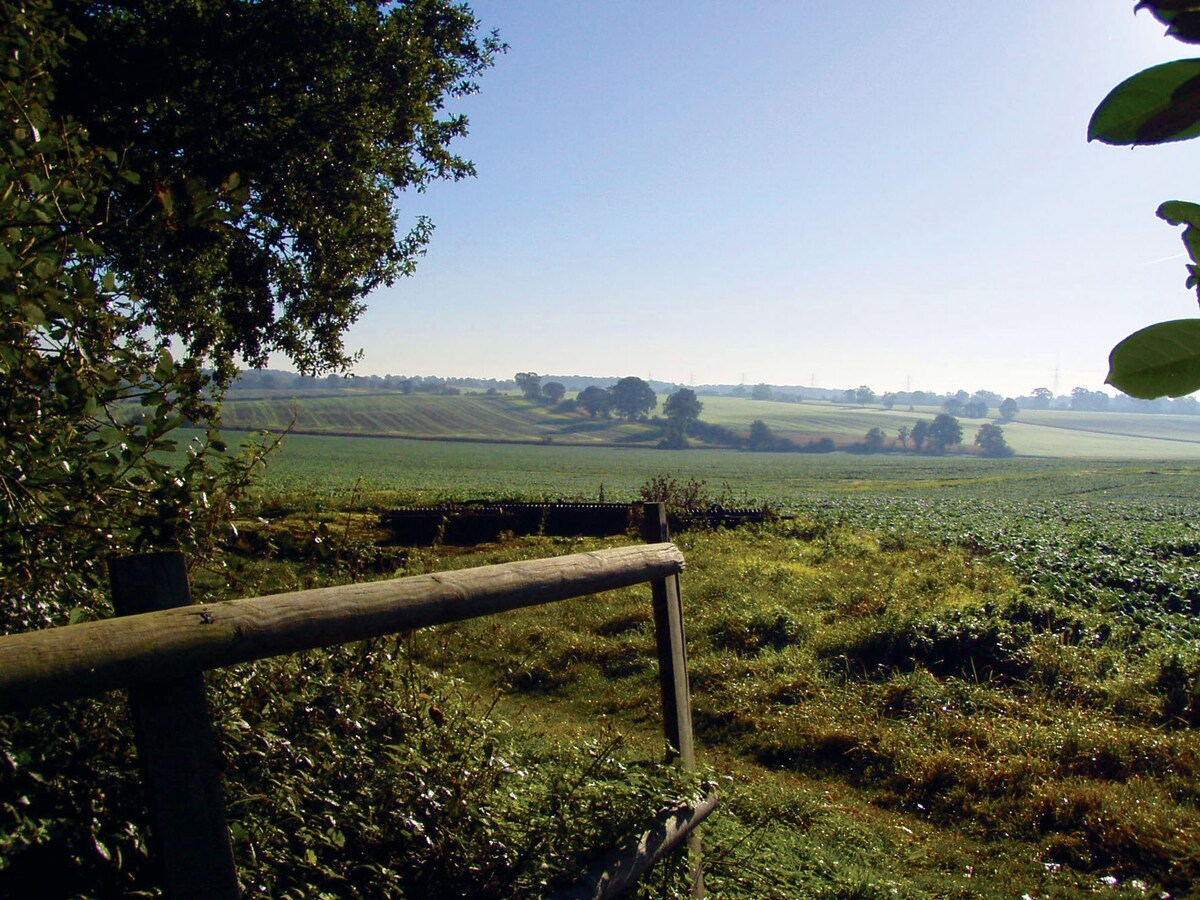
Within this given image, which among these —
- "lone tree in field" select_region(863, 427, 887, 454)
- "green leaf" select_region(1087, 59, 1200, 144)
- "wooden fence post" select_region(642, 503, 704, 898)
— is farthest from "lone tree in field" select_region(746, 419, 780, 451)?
"green leaf" select_region(1087, 59, 1200, 144)

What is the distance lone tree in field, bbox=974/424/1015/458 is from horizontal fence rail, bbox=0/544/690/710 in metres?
116

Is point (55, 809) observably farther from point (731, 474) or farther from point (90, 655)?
point (731, 474)

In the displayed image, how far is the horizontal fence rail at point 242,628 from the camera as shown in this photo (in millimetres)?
1470

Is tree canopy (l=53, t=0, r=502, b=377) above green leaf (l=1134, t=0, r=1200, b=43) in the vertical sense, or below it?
above

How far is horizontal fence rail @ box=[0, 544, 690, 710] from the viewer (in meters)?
1.47

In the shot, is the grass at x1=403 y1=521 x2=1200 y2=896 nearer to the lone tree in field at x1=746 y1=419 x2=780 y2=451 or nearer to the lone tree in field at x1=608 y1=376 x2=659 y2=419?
the lone tree in field at x1=746 y1=419 x2=780 y2=451

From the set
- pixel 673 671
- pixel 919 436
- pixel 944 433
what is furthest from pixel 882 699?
pixel 944 433

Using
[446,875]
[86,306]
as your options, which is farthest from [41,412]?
[446,875]

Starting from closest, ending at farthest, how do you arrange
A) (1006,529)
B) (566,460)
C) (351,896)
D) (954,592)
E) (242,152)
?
(351,896) < (242,152) < (954,592) < (1006,529) < (566,460)

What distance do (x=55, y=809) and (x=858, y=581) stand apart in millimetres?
10963

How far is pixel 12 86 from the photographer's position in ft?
9.75

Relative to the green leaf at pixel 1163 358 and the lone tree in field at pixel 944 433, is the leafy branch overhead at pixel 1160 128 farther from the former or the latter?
the lone tree in field at pixel 944 433

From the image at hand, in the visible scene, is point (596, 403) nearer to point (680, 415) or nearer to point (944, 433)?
point (680, 415)

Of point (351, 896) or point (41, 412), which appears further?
point (41, 412)
